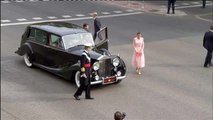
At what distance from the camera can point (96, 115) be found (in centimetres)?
1236

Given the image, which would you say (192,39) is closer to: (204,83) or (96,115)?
(204,83)

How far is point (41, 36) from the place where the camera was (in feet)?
53.4

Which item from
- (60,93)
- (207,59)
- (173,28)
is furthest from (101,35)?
(173,28)

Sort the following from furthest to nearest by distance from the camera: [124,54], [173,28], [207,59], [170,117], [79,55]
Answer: [173,28] → [124,54] → [207,59] → [79,55] → [170,117]

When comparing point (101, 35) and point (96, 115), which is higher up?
point (101, 35)

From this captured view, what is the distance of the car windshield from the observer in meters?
15.3

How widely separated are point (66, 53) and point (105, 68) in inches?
58.9

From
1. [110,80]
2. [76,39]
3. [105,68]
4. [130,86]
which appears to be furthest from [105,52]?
[130,86]

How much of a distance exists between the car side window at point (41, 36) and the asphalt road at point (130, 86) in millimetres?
1109

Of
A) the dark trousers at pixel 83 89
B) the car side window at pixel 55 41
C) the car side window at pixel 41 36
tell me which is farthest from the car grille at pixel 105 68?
the car side window at pixel 41 36

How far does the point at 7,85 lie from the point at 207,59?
25.2 ft

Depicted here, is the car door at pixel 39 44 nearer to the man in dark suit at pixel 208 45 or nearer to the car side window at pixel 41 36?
the car side window at pixel 41 36

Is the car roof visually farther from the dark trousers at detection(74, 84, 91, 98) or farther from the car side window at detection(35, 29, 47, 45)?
the dark trousers at detection(74, 84, 91, 98)

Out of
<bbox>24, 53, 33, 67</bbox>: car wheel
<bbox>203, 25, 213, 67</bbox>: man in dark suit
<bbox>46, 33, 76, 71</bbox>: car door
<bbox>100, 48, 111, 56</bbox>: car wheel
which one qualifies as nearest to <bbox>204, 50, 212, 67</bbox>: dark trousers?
<bbox>203, 25, 213, 67</bbox>: man in dark suit
